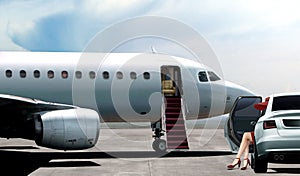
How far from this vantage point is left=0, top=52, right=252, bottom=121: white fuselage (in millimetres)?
18891

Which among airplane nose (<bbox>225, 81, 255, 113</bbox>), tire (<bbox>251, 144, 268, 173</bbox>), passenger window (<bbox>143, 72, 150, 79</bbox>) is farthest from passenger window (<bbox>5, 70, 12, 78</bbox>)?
tire (<bbox>251, 144, 268, 173</bbox>)

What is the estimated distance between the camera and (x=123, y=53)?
21375 millimetres

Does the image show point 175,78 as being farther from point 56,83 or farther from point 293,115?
point 293,115

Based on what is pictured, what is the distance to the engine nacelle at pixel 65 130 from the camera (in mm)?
14945

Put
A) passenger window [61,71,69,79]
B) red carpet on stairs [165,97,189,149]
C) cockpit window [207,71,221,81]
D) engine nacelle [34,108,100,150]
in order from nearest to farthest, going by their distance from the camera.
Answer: engine nacelle [34,108,100,150]
red carpet on stairs [165,97,189,149]
passenger window [61,71,69,79]
cockpit window [207,71,221,81]

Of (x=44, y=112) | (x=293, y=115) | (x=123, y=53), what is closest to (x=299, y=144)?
(x=293, y=115)

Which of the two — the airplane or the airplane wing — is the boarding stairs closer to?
the airplane

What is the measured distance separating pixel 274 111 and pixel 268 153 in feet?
3.52

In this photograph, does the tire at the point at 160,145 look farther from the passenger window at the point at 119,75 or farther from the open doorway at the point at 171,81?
the passenger window at the point at 119,75

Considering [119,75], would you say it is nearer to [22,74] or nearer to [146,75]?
[146,75]

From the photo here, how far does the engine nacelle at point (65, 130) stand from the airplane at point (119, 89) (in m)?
1.22

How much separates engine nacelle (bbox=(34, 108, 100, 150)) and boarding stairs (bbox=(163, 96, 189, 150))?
3958 millimetres

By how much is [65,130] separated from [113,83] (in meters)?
5.01

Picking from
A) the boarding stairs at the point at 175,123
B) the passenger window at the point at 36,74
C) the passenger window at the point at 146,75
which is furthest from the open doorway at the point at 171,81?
the passenger window at the point at 36,74
